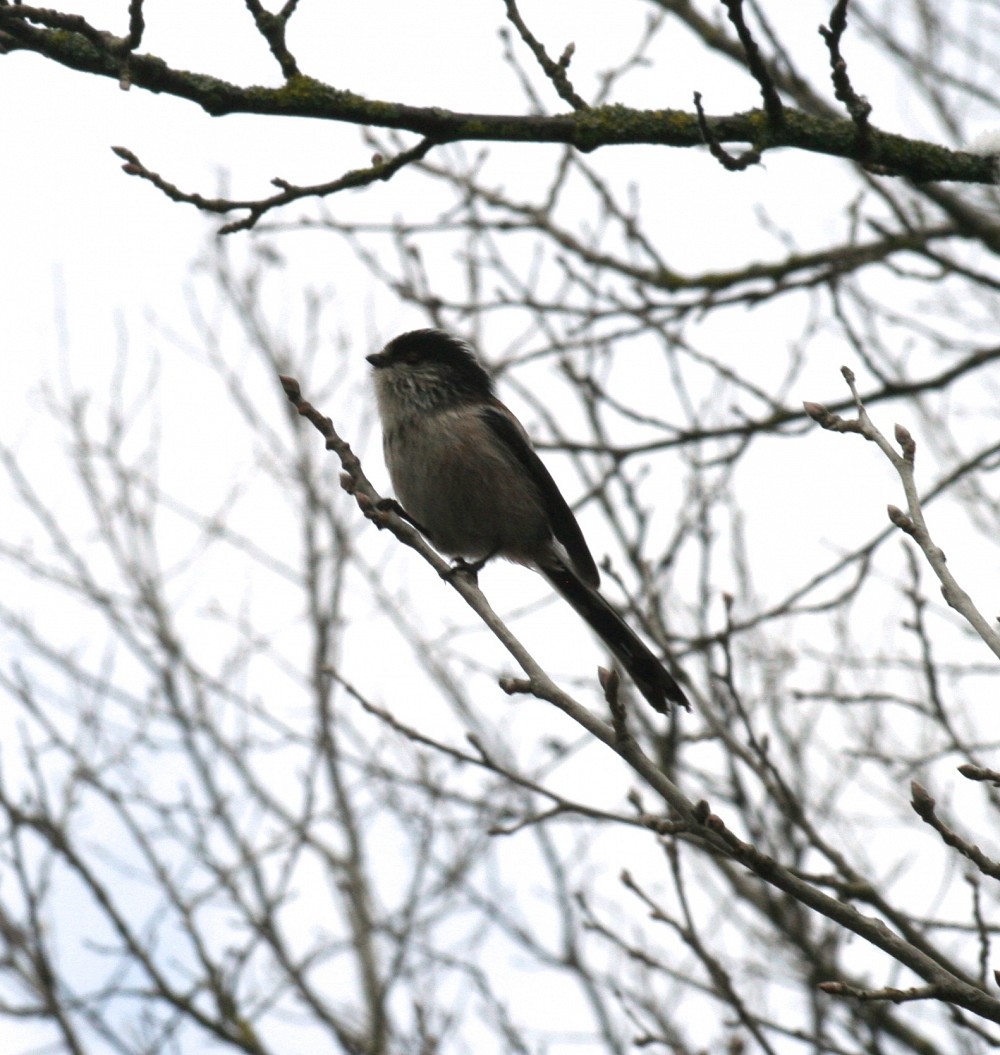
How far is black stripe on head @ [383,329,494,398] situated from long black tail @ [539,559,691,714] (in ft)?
2.83

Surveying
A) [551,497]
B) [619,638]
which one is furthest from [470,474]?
[619,638]

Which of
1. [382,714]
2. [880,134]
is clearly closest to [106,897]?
[382,714]

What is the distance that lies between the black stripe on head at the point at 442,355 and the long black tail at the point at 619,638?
2.83 feet

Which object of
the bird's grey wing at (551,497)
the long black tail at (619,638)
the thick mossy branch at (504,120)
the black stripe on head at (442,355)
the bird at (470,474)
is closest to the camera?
the thick mossy branch at (504,120)

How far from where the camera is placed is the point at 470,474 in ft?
18.1

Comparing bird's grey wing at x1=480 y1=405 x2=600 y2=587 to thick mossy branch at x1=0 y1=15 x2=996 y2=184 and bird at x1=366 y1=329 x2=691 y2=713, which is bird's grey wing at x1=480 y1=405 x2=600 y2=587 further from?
thick mossy branch at x1=0 y1=15 x2=996 y2=184

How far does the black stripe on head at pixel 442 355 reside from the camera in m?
5.97

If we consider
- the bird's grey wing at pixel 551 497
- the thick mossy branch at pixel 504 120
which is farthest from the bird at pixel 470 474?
the thick mossy branch at pixel 504 120

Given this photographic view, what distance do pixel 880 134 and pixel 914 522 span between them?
157 cm

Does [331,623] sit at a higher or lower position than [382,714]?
higher

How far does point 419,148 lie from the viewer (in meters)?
3.67

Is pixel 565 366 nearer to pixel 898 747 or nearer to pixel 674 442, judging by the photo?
pixel 674 442

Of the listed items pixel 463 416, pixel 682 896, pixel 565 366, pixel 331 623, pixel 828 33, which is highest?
pixel 331 623

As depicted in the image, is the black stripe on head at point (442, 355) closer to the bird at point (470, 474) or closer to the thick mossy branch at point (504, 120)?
the bird at point (470, 474)
